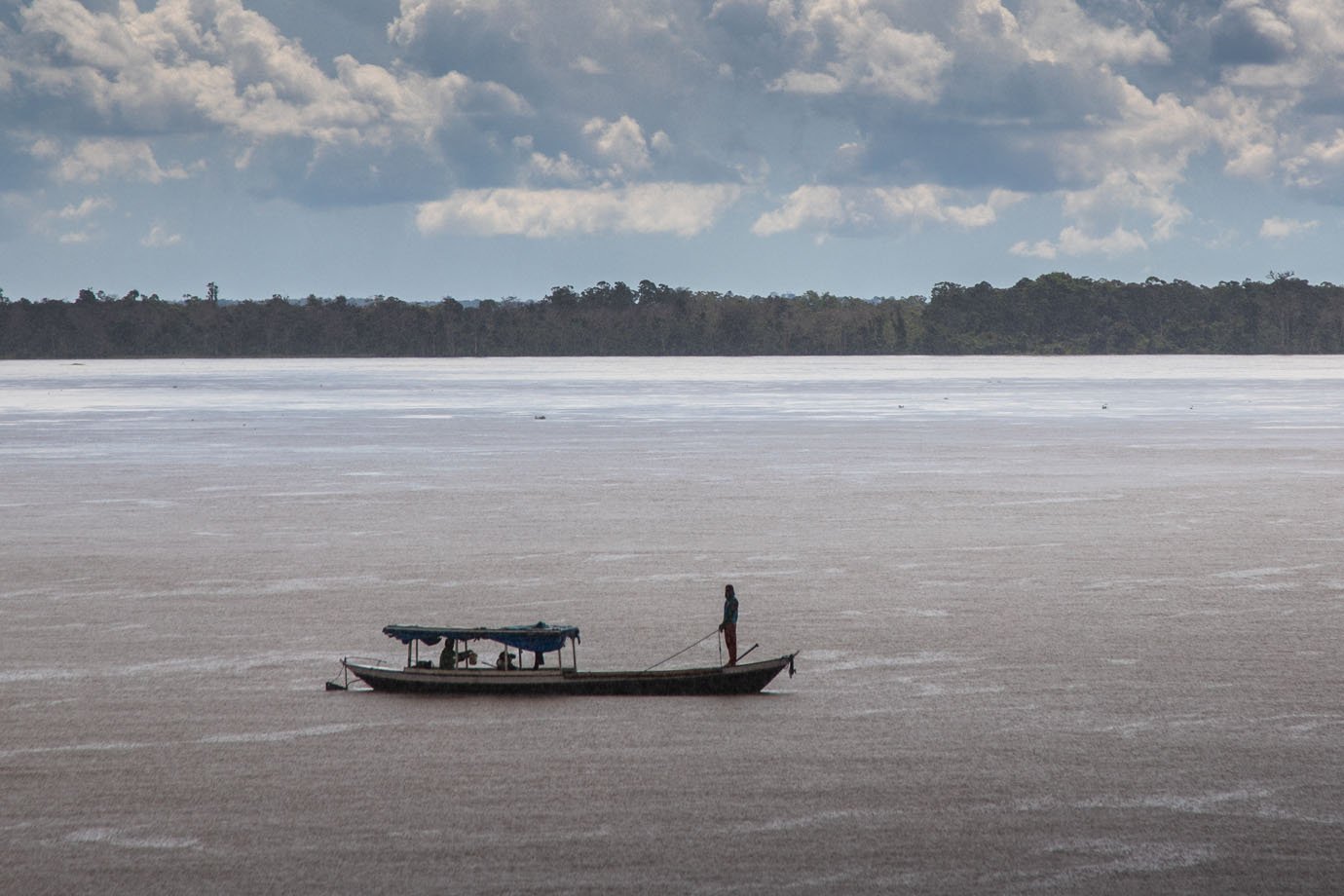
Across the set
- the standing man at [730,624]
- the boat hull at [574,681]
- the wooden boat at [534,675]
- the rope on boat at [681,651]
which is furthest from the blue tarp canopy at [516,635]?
the standing man at [730,624]

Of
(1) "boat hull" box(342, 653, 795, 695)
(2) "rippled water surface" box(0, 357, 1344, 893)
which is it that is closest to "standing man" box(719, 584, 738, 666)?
(1) "boat hull" box(342, 653, 795, 695)

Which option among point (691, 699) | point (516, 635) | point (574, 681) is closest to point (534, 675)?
point (574, 681)

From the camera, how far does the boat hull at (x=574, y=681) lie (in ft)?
81.0

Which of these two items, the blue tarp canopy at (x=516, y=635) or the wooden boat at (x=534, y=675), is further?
the blue tarp canopy at (x=516, y=635)

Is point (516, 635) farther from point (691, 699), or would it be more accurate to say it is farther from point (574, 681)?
point (691, 699)

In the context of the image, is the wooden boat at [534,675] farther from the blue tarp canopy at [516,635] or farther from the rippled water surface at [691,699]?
the rippled water surface at [691,699]

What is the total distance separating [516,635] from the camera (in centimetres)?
2528

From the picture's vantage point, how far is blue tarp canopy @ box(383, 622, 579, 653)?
Result: 25.1 m

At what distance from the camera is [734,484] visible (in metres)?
55.2

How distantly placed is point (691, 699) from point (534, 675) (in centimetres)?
228

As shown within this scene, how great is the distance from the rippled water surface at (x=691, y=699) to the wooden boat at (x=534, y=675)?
33 cm

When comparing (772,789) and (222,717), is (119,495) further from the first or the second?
(772,789)

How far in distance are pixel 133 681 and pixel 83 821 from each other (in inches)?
270

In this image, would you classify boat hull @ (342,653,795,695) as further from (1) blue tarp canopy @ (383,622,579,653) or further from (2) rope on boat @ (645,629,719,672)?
(2) rope on boat @ (645,629,719,672)
